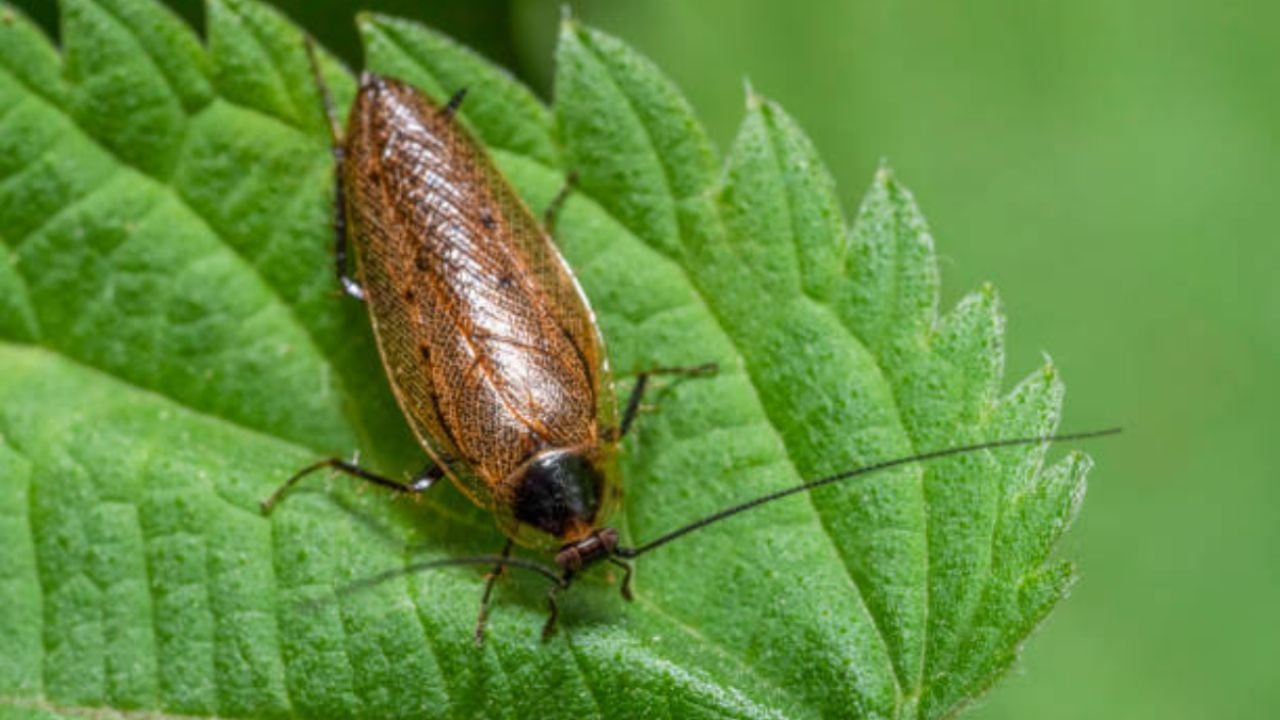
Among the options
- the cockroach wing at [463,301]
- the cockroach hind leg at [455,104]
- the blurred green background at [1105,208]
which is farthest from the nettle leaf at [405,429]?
the blurred green background at [1105,208]

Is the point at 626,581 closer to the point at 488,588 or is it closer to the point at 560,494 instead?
the point at 560,494

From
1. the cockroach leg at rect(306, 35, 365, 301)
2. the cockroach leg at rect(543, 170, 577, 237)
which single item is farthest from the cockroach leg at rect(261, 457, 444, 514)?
the cockroach leg at rect(543, 170, 577, 237)

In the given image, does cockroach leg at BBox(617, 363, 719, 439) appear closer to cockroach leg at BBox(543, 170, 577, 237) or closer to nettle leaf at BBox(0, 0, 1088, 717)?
nettle leaf at BBox(0, 0, 1088, 717)

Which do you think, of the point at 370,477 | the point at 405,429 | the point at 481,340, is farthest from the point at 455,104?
the point at 370,477

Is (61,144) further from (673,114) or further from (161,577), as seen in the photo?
(673,114)

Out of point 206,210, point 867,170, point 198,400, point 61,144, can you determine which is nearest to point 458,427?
point 198,400

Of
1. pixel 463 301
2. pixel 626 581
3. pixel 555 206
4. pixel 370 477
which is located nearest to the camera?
pixel 626 581

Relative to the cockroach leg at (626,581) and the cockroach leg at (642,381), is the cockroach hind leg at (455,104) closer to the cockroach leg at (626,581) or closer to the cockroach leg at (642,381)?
the cockroach leg at (642,381)
